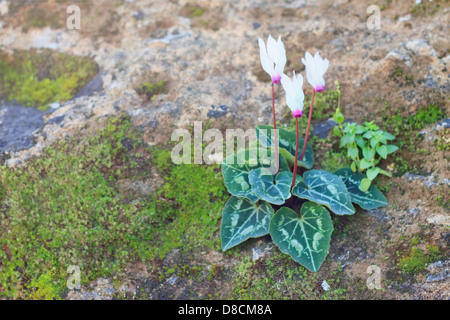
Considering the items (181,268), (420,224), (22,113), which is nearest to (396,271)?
(420,224)

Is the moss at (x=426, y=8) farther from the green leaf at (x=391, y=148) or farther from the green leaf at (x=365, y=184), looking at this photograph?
the green leaf at (x=365, y=184)

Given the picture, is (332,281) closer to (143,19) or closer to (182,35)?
(182,35)

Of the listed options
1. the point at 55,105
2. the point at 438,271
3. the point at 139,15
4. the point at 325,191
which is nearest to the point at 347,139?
the point at 325,191

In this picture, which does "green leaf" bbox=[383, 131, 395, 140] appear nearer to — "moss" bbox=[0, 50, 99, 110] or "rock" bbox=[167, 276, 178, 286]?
"rock" bbox=[167, 276, 178, 286]

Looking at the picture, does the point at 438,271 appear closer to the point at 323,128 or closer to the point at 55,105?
the point at 323,128

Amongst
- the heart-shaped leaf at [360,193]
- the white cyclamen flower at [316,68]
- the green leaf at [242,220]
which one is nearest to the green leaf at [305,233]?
the green leaf at [242,220]

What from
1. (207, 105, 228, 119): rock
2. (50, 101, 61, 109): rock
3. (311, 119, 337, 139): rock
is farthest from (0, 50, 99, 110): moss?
(311, 119, 337, 139): rock
